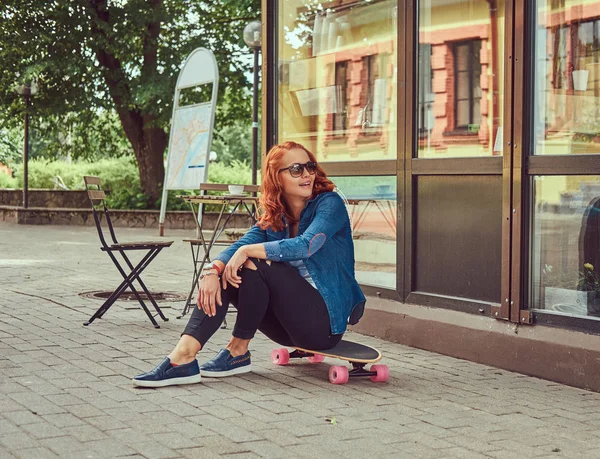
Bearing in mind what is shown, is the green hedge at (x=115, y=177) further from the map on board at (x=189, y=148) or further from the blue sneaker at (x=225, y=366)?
the blue sneaker at (x=225, y=366)

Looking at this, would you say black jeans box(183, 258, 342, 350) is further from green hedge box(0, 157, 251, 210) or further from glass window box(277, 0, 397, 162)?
green hedge box(0, 157, 251, 210)

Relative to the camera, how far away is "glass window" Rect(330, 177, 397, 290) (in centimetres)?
690

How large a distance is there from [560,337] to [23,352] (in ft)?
10.6

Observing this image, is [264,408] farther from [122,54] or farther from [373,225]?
[122,54]

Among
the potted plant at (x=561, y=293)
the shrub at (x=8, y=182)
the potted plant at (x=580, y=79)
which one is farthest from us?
the shrub at (x=8, y=182)

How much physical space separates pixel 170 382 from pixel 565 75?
9.49 ft

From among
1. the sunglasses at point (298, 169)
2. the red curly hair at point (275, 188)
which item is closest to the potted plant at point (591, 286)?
the red curly hair at point (275, 188)

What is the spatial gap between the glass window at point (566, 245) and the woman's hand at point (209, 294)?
6.32 feet

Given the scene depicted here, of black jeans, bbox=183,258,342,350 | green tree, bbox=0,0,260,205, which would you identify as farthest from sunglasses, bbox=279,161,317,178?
green tree, bbox=0,0,260,205

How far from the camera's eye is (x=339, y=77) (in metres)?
7.67

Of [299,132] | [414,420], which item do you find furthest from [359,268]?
[414,420]

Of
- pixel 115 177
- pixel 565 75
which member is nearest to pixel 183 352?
pixel 565 75

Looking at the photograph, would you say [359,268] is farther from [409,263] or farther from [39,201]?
[39,201]

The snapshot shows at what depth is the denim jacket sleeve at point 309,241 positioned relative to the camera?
17.0 feet
